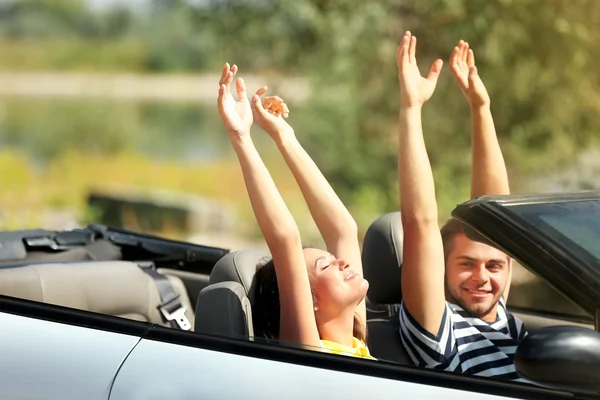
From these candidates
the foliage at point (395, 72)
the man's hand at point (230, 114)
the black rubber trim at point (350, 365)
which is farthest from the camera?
the foliage at point (395, 72)

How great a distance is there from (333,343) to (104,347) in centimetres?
65

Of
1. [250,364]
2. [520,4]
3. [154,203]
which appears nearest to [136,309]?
[250,364]

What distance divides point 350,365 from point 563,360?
0.46 metres

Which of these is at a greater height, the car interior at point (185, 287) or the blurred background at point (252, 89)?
the blurred background at point (252, 89)

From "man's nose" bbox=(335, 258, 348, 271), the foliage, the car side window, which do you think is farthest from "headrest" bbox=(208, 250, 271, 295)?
the foliage

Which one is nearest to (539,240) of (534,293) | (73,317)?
(73,317)

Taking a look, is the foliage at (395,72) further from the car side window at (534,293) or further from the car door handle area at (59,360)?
the car door handle area at (59,360)

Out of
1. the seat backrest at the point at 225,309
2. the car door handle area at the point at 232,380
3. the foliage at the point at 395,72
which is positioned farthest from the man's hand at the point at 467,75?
the foliage at the point at 395,72

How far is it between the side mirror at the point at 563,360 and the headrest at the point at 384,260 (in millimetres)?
1344

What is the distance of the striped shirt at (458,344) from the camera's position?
2.61 metres

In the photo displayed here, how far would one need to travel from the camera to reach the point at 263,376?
205 centimetres

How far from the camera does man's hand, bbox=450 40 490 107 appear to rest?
3.13 meters

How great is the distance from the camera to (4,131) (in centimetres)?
1305

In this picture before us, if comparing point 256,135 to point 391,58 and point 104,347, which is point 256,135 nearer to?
point 391,58
